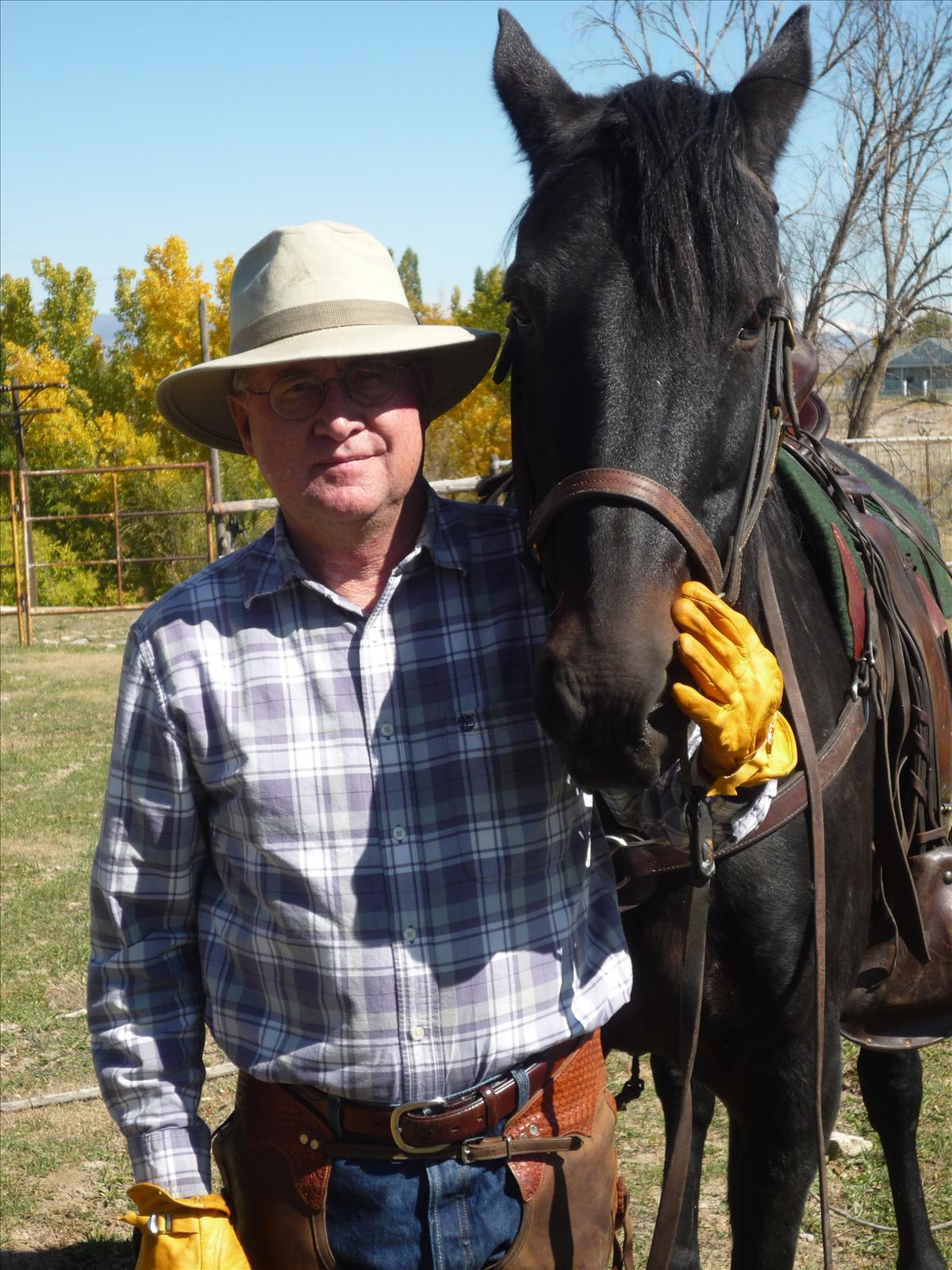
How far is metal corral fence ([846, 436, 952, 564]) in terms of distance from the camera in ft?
43.2

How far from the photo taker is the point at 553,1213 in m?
1.78

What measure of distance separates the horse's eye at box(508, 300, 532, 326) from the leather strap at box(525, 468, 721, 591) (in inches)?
12.1

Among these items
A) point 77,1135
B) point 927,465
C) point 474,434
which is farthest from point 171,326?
point 77,1135

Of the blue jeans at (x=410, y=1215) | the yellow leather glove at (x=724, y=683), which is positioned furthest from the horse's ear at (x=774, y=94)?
the blue jeans at (x=410, y=1215)

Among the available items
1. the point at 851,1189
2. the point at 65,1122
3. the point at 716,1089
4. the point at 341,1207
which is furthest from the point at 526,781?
the point at 65,1122

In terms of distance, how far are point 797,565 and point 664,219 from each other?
0.94 meters

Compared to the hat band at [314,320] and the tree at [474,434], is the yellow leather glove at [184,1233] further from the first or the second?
the tree at [474,434]

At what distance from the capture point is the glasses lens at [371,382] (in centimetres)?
175

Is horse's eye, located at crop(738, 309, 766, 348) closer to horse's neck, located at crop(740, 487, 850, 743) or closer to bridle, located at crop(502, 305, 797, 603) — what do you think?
bridle, located at crop(502, 305, 797, 603)

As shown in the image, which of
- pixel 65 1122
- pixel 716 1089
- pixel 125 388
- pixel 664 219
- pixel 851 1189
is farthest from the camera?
pixel 125 388

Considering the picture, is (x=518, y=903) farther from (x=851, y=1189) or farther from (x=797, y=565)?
(x=851, y=1189)

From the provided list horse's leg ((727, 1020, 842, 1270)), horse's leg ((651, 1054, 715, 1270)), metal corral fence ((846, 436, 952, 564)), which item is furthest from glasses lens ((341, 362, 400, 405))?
metal corral fence ((846, 436, 952, 564))

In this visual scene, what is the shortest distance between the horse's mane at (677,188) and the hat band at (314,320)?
298 mm

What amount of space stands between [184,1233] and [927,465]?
1302 cm
